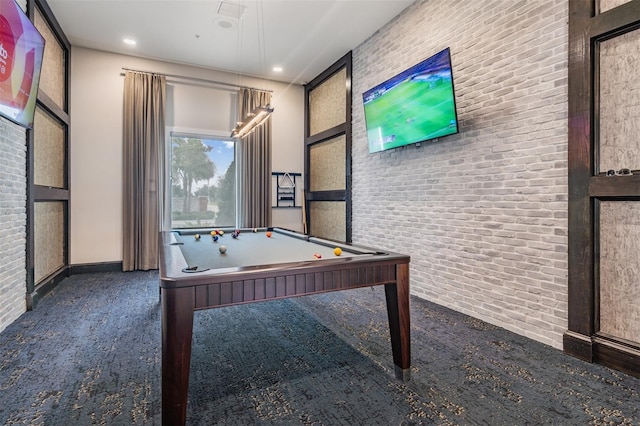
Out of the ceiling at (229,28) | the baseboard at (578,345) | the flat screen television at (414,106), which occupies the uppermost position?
the ceiling at (229,28)

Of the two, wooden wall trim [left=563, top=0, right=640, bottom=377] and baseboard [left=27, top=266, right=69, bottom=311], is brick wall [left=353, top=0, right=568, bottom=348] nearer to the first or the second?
wooden wall trim [left=563, top=0, right=640, bottom=377]

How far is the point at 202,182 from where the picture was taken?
5.98 metres

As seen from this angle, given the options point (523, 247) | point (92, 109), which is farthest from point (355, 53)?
point (92, 109)

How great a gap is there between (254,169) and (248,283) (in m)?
4.63

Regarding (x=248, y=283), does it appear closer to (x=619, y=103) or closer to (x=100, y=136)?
(x=619, y=103)

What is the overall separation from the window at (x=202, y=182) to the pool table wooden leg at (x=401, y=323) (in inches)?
180

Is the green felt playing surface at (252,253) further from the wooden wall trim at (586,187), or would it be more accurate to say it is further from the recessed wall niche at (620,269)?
the recessed wall niche at (620,269)

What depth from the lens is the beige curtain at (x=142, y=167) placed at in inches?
207

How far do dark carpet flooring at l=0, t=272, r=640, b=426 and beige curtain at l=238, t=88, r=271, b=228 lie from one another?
9.73 ft

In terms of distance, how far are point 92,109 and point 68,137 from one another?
0.57 meters

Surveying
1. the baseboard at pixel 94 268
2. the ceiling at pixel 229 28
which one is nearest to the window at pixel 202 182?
the baseboard at pixel 94 268

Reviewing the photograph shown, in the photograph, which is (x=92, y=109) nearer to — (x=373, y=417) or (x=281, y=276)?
(x=281, y=276)

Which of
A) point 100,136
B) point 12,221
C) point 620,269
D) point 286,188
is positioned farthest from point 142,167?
point 620,269

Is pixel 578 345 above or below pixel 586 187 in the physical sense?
below
